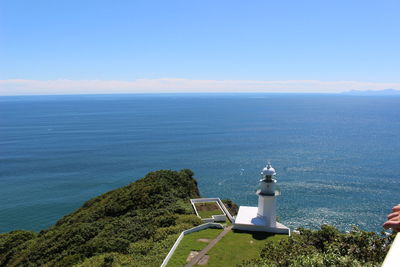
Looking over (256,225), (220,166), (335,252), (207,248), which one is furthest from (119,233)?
(220,166)

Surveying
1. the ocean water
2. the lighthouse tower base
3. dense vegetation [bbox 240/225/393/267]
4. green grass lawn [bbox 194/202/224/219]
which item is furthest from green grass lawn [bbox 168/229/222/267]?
the ocean water

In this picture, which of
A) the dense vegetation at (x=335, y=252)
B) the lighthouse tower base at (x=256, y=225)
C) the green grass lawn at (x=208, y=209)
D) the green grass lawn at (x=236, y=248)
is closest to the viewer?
the dense vegetation at (x=335, y=252)

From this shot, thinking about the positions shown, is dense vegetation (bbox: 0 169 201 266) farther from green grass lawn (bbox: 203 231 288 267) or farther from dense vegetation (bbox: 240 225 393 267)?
dense vegetation (bbox: 240 225 393 267)

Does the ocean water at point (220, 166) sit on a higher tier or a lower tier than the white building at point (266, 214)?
lower

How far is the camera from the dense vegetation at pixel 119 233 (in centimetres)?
2594

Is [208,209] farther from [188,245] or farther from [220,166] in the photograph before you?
[220,166]

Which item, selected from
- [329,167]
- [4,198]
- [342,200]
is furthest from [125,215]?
[329,167]

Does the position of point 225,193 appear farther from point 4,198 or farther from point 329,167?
point 4,198

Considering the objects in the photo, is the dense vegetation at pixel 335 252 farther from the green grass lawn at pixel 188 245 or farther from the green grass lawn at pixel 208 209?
the green grass lawn at pixel 208 209

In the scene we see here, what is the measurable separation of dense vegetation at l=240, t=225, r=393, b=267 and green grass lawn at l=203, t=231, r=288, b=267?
184 inches

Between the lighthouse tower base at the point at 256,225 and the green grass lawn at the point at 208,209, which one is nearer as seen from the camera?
the lighthouse tower base at the point at 256,225

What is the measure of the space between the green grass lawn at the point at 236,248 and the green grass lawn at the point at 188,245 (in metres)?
1.28

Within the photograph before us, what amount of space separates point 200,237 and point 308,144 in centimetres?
7719

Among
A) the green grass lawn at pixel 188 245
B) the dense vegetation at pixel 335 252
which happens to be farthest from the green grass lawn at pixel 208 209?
the dense vegetation at pixel 335 252
